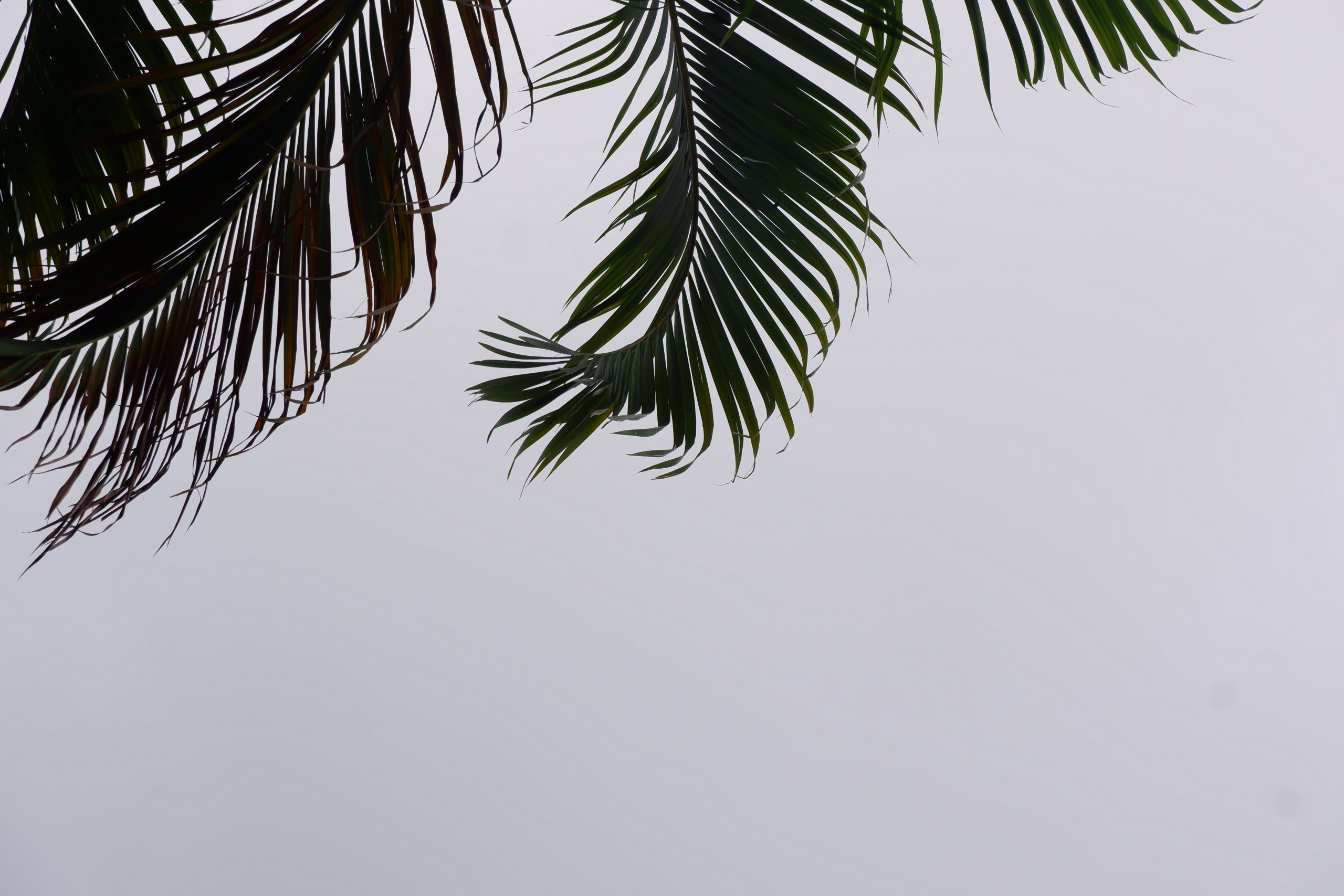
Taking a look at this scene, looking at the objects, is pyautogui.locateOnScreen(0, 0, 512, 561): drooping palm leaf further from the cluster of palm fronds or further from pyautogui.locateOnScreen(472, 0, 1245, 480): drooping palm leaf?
pyautogui.locateOnScreen(472, 0, 1245, 480): drooping palm leaf

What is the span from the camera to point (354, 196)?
50 cm

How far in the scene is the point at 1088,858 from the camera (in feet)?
8.16

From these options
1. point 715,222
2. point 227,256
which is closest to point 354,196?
point 227,256

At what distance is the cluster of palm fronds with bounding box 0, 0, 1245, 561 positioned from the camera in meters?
0.45

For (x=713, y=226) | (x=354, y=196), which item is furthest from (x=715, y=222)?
(x=354, y=196)

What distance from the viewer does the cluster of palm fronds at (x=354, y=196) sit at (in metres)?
0.45

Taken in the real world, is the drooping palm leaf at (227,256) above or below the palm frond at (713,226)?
below

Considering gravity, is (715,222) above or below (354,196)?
above

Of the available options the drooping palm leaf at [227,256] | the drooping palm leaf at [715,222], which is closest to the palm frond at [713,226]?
the drooping palm leaf at [715,222]

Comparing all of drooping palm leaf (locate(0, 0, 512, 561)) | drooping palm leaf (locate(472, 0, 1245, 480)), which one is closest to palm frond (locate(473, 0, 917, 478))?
drooping palm leaf (locate(472, 0, 1245, 480))

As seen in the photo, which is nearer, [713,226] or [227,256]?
[227,256]

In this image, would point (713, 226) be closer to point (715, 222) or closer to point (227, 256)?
point (715, 222)

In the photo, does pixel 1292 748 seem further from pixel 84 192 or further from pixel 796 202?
pixel 84 192

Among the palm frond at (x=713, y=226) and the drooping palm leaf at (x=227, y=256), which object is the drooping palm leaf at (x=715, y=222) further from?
the drooping palm leaf at (x=227, y=256)
